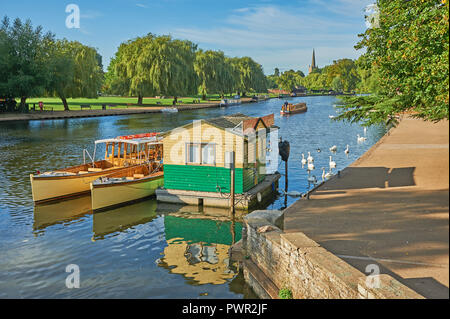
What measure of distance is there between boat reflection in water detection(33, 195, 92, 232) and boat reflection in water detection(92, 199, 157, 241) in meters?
1.06

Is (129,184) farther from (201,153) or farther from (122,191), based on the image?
(201,153)

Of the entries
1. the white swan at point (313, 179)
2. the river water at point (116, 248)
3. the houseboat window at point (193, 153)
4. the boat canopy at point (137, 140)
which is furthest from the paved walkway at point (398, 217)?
the boat canopy at point (137, 140)

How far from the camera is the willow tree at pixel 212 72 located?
10569 centimetres

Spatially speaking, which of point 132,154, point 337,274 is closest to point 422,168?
point 337,274

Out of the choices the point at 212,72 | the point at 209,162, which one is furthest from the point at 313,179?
the point at 212,72

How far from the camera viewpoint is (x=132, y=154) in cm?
2622

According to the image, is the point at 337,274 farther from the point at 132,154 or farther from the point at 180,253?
the point at 132,154

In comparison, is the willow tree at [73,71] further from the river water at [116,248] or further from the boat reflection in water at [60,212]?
the boat reflection in water at [60,212]

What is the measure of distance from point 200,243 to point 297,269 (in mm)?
7466

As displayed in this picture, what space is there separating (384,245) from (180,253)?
7.55m

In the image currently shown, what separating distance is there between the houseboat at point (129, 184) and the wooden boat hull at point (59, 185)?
3.69ft

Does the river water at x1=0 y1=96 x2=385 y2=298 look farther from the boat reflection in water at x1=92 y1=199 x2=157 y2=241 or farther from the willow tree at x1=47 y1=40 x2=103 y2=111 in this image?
the willow tree at x1=47 y1=40 x2=103 y2=111

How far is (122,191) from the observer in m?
21.2

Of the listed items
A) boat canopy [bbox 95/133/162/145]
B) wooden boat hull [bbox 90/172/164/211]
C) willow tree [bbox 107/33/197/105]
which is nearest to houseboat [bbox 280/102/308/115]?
willow tree [bbox 107/33/197/105]
